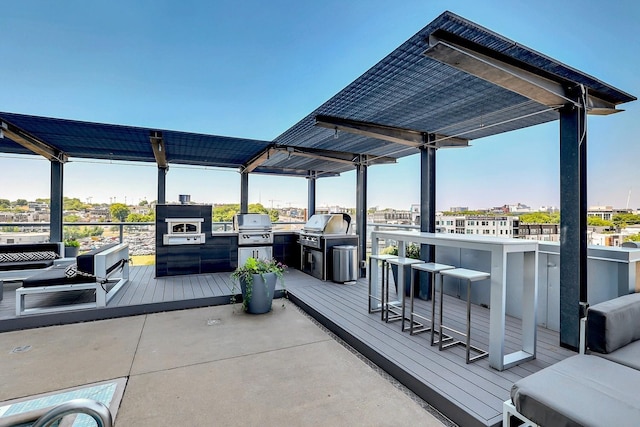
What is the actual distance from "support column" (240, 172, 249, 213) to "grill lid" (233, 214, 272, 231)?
1.29 meters

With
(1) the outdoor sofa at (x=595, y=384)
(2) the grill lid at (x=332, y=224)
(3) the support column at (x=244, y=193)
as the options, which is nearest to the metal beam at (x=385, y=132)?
(2) the grill lid at (x=332, y=224)

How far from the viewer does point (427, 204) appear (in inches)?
185

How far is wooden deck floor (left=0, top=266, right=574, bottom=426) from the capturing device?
85.2 inches

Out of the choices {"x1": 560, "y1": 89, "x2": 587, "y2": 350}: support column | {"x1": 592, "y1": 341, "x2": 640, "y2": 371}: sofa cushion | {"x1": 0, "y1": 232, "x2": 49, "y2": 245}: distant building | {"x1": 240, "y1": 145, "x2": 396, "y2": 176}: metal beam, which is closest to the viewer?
{"x1": 592, "y1": 341, "x2": 640, "y2": 371}: sofa cushion

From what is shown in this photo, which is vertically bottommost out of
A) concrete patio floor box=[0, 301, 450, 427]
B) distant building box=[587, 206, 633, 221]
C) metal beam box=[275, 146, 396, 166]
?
concrete patio floor box=[0, 301, 450, 427]

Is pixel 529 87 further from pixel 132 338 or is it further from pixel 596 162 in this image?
pixel 132 338

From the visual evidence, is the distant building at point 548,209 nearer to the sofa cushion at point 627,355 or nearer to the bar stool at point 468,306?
the bar stool at point 468,306

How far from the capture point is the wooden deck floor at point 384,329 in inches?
85.2

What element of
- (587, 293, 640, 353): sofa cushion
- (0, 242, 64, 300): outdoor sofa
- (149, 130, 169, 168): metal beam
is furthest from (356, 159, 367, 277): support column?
(0, 242, 64, 300): outdoor sofa

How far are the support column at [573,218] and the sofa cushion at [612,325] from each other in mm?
609

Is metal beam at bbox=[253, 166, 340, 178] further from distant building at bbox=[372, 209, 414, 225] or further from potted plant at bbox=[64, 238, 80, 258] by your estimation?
potted plant at bbox=[64, 238, 80, 258]

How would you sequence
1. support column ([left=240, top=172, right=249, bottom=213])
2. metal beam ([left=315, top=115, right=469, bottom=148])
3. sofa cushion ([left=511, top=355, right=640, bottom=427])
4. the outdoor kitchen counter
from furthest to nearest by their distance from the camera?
support column ([left=240, top=172, right=249, bottom=213])
metal beam ([left=315, top=115, right=469, bottom=148])
the outdoor kitchen counter
sofa cushion ([left=511, top=355, right=640, bottom=427])

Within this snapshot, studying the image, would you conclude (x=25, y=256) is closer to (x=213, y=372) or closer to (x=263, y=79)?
(x=213, y=372)

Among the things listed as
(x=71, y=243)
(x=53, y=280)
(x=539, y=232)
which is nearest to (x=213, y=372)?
(x=53, y=280)
